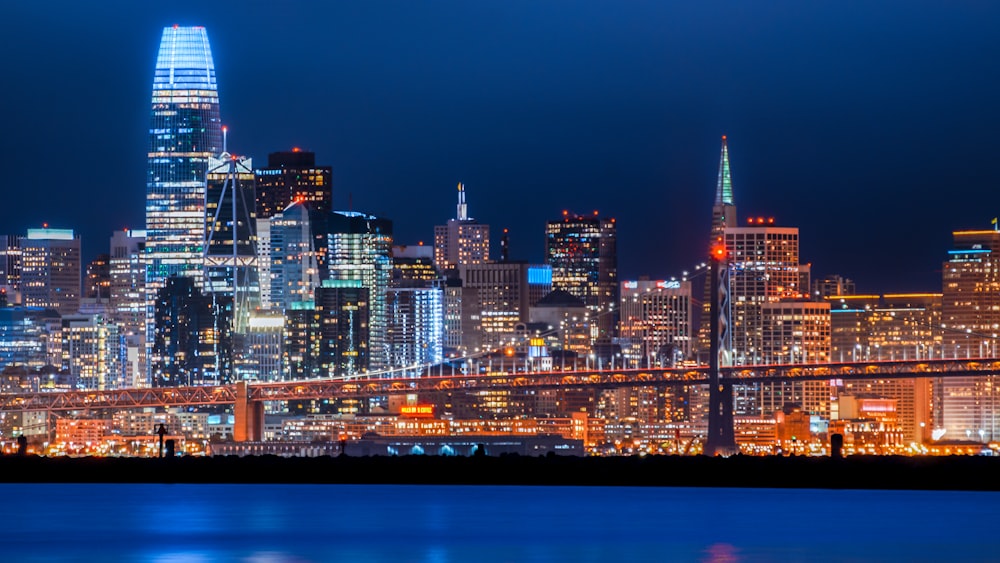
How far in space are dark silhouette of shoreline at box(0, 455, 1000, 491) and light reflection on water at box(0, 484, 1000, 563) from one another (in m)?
1.18

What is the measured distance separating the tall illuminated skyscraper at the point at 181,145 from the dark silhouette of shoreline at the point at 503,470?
152 metres

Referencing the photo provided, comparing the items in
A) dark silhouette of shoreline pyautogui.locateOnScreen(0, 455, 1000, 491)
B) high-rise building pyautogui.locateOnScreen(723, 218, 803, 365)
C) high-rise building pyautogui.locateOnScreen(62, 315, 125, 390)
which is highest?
high-rise building pyautogui.locateOnScreen(723, 218, 803, 365)

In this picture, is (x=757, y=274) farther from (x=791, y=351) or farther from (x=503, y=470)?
(x=503, y=470)

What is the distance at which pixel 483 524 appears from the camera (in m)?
24.5

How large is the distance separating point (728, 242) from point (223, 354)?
144 feet

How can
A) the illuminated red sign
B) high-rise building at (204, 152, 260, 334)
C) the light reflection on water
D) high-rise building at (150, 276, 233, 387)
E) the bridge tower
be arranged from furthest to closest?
1. high-rise building at (204, 152, 260, 334)
2. high-rise building at (150, 276, 233, 387)
3. the illuminated red sign
4. the bridge tower
5. the light reflection on water

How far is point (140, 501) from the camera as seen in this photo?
1083 inches

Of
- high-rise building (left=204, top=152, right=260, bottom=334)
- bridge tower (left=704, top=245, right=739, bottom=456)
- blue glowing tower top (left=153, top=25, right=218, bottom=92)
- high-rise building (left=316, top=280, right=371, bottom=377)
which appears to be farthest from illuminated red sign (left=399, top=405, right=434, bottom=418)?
blue glowing tower top (left=153, top=25, right=218, bottom=92)

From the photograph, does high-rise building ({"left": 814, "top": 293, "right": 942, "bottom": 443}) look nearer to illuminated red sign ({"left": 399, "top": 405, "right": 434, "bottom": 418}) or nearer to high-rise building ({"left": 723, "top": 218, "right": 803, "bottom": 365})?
high-rise building ({"left": 723, "top": 218, "right": 803, "bottom": 365})

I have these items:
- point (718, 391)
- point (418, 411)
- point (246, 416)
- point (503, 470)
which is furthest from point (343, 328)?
point (503, 470)

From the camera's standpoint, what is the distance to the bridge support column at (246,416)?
351ft

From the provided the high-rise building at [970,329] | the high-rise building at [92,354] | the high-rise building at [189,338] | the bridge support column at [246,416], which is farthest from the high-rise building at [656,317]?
the bridge support column at [246,416]

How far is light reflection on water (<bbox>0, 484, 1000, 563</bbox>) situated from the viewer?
2158 centimetres

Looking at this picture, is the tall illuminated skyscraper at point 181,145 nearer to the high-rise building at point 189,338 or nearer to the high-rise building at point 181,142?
the high-rise building at point 181,142
